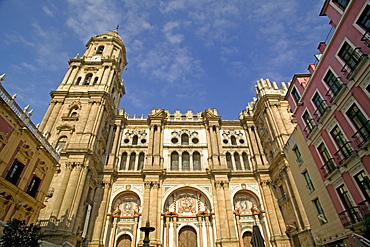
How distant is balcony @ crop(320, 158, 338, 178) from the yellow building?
19.8 meters

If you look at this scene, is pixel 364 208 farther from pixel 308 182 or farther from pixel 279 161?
pixel 279 161

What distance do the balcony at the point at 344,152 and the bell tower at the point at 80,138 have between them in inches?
816

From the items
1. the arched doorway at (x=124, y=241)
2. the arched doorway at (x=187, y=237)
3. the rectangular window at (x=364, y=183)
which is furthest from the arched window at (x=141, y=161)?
the rectangular window at (x=364, y=183)

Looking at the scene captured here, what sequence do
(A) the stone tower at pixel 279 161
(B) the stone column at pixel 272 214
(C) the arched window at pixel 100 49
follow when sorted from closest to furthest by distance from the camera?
(A) the stone tower at pixel 279 161 < (B) the stone column at pixel 272 214 < (C) the arched window at pixel 100 49

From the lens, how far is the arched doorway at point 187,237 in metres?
24.9

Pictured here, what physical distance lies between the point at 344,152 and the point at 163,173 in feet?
64.8

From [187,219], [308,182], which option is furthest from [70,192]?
[308,182]

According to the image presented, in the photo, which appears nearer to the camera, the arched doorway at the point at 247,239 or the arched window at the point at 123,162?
the arched doorway at the point at 247,239

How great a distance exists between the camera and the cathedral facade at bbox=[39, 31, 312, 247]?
22156 mm

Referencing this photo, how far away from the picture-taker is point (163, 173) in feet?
91.2

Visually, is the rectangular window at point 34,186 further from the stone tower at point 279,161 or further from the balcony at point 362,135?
the stone tower at point 279,161

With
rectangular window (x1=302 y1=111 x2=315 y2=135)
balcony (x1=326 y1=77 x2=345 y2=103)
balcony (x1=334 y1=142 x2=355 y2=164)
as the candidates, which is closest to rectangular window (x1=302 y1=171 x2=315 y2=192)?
rectangular window (x1=302 y1=111 x2=315 y2=135)

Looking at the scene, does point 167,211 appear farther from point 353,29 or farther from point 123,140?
point 353,29

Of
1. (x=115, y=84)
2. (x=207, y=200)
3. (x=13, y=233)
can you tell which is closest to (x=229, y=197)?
(x=207, y=200)
